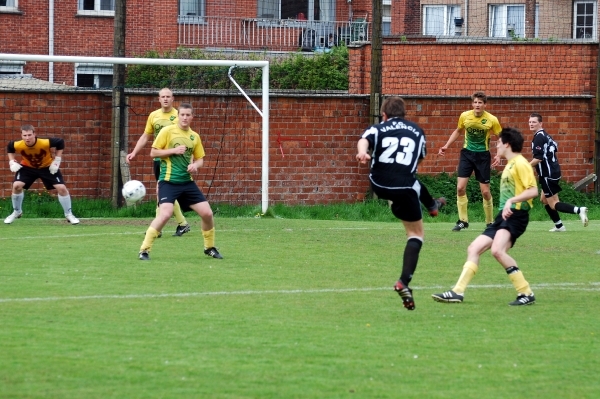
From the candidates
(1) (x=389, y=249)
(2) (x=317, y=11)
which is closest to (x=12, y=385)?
(1) (x=389, y=249)

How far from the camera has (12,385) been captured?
648 cm

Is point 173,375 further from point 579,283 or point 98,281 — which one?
point 579,283

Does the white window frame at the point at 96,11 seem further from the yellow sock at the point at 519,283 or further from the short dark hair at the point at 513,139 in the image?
the yellow sock at the point at 519,283

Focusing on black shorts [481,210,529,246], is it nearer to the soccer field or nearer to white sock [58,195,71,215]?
the soccer field

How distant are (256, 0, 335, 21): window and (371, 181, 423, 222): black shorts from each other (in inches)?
997

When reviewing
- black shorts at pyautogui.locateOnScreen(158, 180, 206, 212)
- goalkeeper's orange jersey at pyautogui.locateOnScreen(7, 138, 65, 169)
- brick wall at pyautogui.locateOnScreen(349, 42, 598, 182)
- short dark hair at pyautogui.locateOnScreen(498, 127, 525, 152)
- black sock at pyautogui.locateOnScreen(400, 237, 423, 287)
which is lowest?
black sock at pyautogui.locateOnScreen(400, 237, 423, 287)

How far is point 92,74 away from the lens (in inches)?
1298

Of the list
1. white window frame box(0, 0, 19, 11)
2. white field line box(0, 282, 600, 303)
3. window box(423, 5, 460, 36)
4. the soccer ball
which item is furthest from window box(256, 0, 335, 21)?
white field line box(0, 282, 600, 303)

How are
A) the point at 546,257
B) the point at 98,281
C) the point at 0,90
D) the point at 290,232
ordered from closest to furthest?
the point at 98,281
the point at 546,257
the point at 290,232
the point at 0,90

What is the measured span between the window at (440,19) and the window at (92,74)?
31.9ft

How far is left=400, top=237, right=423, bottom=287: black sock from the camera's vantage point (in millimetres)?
9266

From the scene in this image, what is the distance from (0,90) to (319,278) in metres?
10.1

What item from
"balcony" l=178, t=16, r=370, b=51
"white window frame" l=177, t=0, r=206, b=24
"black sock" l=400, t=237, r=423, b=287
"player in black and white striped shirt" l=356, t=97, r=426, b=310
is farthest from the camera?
"white window frame" l=177, t=0, r=206, b=24

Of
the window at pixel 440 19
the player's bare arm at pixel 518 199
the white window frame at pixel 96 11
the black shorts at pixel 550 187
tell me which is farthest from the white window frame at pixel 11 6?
the player's bare arm at pixel 518 199
